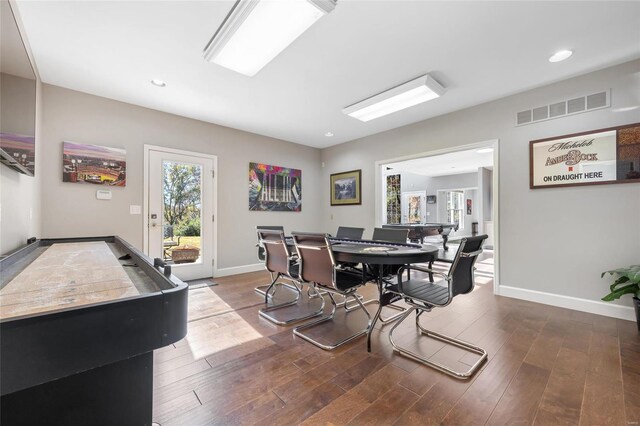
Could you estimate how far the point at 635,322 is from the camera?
270 centimetres

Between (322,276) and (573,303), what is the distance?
3.03 m

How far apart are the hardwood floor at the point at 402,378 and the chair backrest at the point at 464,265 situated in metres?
0.54

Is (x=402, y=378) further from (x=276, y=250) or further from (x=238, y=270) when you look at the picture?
(x=238, y=270)

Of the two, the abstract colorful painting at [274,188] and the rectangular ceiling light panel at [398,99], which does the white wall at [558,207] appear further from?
the abstract colorful painting at [274,188]

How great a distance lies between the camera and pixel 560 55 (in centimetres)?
263

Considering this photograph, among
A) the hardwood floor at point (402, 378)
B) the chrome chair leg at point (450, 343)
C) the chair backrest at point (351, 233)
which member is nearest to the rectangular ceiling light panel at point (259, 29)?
the chair backrest at point (351, 233)

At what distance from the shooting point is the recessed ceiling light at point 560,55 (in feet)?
8.50

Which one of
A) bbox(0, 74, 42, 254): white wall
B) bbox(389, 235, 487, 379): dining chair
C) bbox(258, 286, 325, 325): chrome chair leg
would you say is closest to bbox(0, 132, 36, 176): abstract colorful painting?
bbox(0, 74, 42, 254): white wall

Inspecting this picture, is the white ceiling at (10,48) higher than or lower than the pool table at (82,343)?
higher

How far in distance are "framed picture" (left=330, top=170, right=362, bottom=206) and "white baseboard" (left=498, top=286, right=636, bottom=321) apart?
115 inches

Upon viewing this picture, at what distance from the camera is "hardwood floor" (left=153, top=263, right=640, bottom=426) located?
4.79 ft

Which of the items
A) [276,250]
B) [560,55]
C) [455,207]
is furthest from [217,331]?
[455,207]

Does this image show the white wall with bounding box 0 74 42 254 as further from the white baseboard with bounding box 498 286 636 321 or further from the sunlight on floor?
the white baseboard with bounding box 498 286 636 321

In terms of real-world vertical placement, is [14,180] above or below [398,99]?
below
